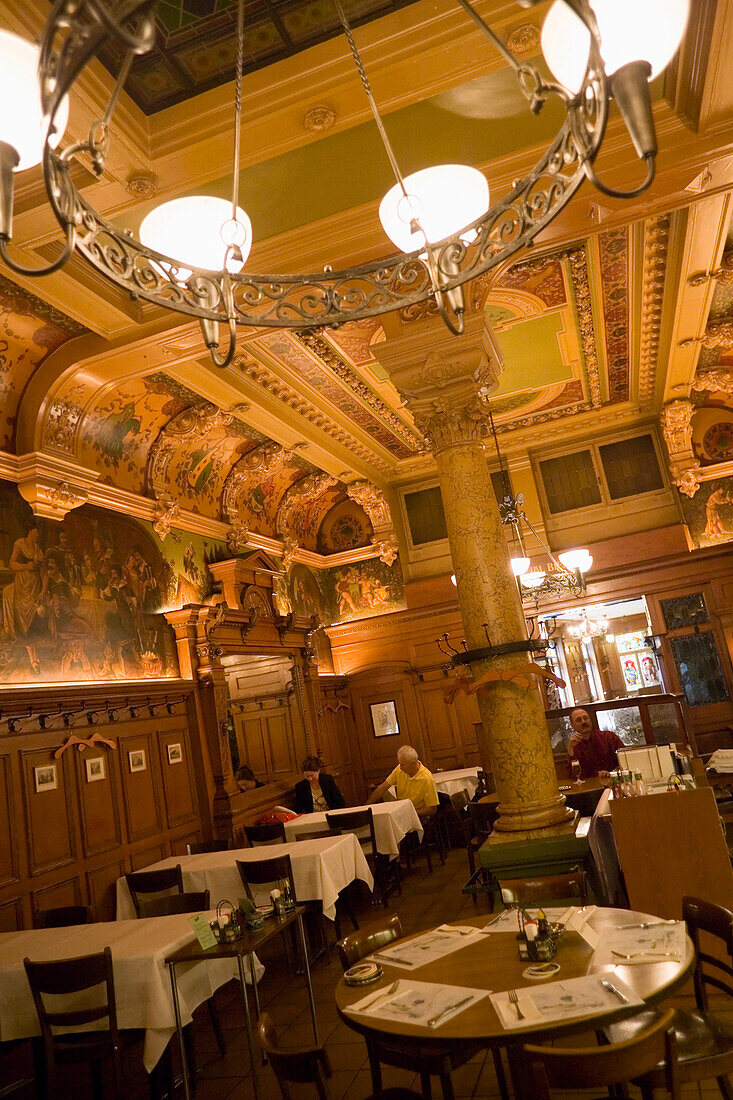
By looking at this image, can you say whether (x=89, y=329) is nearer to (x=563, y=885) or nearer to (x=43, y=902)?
(x=43, y=902)

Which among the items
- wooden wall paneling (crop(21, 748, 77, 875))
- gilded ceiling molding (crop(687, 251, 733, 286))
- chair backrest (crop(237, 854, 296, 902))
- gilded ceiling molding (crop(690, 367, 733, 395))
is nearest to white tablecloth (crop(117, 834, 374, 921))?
chair backrest (crop(237, 854, 296, 902))

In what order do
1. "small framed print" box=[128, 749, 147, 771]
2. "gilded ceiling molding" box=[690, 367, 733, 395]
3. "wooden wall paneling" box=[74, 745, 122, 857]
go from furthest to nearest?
"gilded ceiling molding" box=[690, 367, 733, 395] → "small framed print" box=[128, 749, 147, 771] → "wooden wall paneling" box=[74, 745, 122, 857]

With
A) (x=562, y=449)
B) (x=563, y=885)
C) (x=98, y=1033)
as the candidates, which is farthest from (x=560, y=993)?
(x=562, y=449)

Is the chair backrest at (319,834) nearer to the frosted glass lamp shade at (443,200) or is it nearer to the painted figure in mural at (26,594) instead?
the painted figure in mural at (26,594)

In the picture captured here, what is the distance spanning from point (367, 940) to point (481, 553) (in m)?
2.64

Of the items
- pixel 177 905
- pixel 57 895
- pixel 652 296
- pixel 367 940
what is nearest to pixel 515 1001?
pixel 367 940

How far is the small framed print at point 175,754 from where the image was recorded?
9328 millimetres

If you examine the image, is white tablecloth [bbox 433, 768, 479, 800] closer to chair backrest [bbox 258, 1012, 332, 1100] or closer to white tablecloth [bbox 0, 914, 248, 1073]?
white tablecloth [bbox 0, 914, 248, 1073]

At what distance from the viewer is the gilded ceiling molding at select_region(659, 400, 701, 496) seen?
13076 mm

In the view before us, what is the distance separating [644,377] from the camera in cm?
1224

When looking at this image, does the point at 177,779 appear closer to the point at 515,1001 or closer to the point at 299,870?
the point at 299,870

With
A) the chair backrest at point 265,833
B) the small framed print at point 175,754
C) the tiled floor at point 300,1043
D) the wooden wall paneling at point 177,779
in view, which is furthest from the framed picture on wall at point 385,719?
the tiled floor at point 300,1043

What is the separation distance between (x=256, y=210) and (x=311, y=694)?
9.04 m

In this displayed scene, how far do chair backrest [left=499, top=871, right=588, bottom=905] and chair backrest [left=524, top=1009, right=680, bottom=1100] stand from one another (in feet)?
5.99
